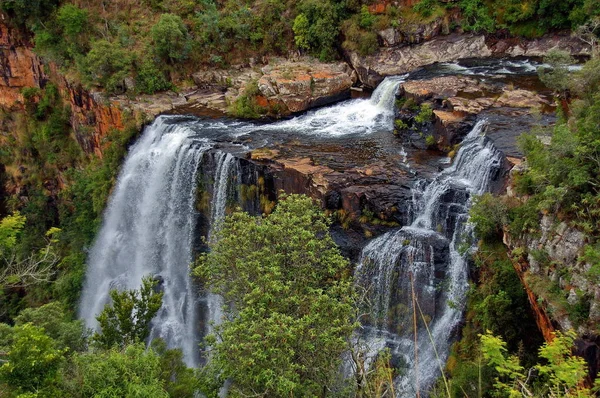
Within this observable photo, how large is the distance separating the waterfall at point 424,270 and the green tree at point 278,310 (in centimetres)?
357

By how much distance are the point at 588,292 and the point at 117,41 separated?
2436cm

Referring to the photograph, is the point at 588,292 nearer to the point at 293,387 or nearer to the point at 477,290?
the point at 477,290

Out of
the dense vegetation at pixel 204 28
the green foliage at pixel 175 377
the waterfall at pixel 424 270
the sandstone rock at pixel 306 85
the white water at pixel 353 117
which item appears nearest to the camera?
the green foliage at pixel 175 377

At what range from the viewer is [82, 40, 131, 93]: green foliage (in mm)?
23156

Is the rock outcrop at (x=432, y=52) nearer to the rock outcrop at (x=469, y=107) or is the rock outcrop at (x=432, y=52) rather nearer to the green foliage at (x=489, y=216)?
the rock outcrop at (x=469, y=107)

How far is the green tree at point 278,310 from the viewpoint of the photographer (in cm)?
796

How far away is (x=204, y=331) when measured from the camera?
17.2 metres

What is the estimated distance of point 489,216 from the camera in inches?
455

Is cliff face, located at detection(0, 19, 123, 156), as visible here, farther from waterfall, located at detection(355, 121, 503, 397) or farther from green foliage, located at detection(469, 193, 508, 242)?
green foliage, located at detection(469, 193, 508, 242)

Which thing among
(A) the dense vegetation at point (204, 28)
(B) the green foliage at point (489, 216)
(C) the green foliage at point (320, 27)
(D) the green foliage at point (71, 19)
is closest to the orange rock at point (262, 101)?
(C) the green foliage at point (320, 27)

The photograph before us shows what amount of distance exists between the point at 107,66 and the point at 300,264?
1864 cm

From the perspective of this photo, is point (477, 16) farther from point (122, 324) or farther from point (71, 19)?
point (122, 324)

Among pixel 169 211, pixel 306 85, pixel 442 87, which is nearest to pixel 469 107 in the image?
pixel 442 87

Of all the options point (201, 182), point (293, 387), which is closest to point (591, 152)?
point (293, 387)
